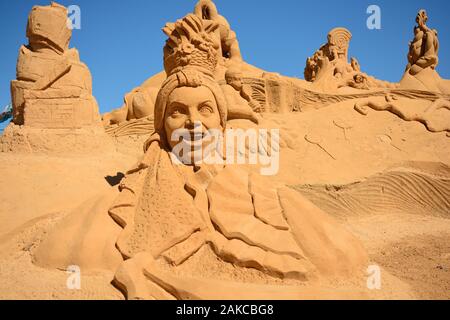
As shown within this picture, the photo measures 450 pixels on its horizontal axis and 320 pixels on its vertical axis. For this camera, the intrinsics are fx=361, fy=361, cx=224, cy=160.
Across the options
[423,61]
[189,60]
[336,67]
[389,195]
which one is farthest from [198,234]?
[336,67]

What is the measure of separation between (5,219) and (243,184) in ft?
9.21

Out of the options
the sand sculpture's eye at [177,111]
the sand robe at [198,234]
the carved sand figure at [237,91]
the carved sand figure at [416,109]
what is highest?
the carved sand figure at [237,91]

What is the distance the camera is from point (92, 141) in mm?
5688

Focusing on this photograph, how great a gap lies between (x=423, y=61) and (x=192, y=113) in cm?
939

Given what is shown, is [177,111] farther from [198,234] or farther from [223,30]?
[223,30]

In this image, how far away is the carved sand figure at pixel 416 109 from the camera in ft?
19.7

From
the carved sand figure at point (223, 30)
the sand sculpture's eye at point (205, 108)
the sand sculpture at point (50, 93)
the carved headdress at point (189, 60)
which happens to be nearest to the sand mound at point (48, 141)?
the sand sculpture at point (50, 93)

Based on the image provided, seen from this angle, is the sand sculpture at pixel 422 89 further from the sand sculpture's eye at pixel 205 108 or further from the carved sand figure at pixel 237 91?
the sand sculpture's eye at pixel 205 108

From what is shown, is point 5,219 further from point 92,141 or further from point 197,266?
point 197,266

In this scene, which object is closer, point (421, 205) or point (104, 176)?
point (421, 205)

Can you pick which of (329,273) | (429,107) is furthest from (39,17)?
(429,107)

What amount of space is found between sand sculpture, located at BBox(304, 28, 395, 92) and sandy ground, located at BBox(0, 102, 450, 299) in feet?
12.1

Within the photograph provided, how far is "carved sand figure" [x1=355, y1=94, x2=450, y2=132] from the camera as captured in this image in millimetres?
6016

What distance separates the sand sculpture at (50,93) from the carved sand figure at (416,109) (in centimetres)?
466
